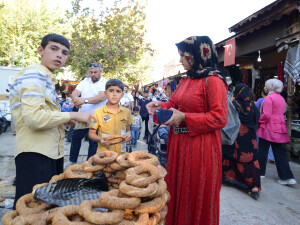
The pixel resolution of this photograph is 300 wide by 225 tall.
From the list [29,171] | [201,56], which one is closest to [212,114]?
[201,56]

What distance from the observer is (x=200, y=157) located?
1883 mm

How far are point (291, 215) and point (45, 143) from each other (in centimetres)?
364

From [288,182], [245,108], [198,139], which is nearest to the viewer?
[198,139]

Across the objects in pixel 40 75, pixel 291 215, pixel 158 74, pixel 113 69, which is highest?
pixel 158 74

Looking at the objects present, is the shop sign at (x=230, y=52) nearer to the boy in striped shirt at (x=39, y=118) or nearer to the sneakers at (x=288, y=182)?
the sneakers at (x=288, y=182)

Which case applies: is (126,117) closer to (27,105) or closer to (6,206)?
(27,105)

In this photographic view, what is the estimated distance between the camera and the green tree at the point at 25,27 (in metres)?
18.5

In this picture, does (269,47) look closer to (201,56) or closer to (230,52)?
(230,52)

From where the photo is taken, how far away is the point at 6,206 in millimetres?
3117

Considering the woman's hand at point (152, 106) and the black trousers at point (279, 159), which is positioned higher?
the woman's hand at point (152, 106)

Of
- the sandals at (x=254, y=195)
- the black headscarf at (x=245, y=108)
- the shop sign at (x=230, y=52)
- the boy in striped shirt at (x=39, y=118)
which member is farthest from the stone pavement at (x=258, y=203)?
the shop sign at (x=230, y=52)

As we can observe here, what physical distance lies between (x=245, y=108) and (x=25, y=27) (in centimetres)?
2110

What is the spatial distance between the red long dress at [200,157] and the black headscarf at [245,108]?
7.49 ft

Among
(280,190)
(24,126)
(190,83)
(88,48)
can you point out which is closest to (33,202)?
(24,126)
